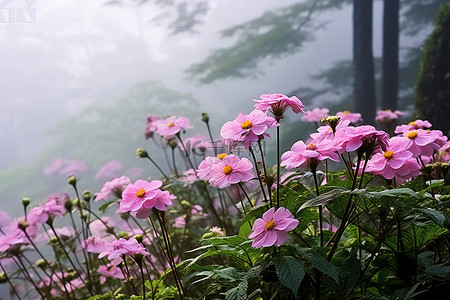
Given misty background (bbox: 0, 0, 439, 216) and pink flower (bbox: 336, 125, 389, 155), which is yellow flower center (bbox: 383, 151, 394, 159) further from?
misty background (bbox: 0, 0, 439, 216)

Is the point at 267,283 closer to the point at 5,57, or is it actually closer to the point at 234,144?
the point at 234,144

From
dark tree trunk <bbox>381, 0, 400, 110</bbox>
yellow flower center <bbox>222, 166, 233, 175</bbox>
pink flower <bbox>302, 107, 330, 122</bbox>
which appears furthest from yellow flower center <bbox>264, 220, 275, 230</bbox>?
dark tree trunk <bbox>381, 0, 400, 110</bbox>

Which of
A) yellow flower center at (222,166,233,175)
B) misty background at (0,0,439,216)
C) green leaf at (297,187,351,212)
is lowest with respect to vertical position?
misty background at (0,0,439,216)

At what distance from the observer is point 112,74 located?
11.1 feet

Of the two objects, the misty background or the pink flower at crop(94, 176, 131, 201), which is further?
the misty background

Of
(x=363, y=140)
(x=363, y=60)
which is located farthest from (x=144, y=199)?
(x=363, y=60)

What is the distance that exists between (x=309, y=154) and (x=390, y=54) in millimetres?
2958

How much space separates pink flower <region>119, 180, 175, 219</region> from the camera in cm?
55

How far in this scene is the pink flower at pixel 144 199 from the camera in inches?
21.8

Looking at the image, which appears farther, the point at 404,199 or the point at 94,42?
the point at 94,42

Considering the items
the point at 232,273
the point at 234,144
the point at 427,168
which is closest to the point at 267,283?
the point at 232,273

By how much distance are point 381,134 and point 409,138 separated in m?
0.14

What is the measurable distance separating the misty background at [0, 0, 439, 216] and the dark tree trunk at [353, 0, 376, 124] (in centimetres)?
18

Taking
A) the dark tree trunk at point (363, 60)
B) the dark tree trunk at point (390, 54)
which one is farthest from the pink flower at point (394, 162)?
the dark tree trunk at point (390, 54)
